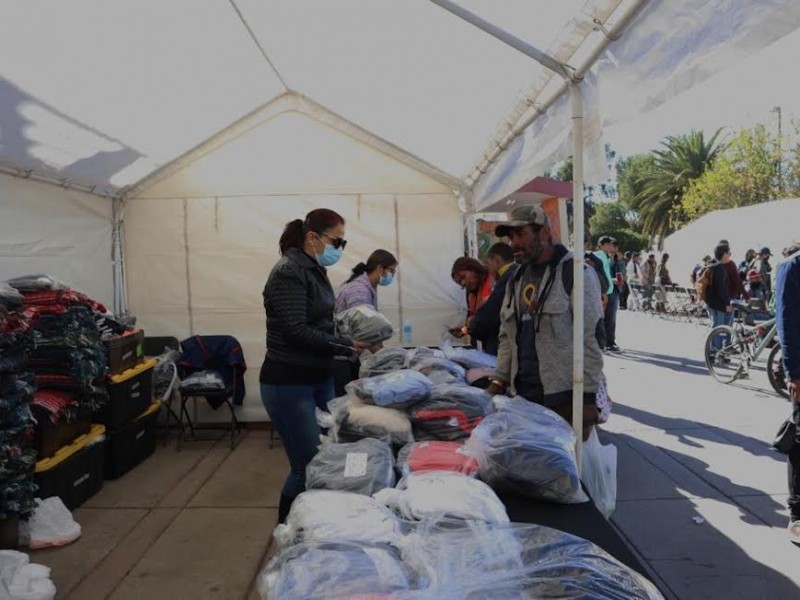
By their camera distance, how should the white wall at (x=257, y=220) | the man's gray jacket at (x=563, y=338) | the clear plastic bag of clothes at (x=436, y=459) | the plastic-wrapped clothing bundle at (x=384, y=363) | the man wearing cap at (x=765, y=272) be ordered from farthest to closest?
the man wearing cap at (x=765, y=272)
the white wall at (x=257, y=220)
the plastic-wrapped clothing bundle at (x=384, y=363)
the man's gray jacket at (x=563, y=338)
the clear plastic bag of clothes at (x=436, y=459)

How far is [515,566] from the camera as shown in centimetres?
105

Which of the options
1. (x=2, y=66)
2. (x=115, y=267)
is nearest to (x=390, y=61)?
(x=2, y=66)

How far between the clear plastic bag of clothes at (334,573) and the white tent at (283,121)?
126cm

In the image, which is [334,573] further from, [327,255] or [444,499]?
[327,255]

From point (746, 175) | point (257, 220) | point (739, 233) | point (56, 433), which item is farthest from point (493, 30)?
point (746, 175)

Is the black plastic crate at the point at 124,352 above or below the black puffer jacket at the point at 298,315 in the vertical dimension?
below

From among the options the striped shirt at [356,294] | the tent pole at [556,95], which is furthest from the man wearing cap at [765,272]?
the striped shirt at [356,294]

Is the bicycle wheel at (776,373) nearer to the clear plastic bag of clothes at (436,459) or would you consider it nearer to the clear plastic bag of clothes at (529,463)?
the clear plastic bag of clothes at (529,463)

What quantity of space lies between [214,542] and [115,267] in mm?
3032

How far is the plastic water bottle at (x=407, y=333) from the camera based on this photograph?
570cm

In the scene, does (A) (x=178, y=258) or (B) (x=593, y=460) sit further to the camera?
(A) (x=178, y=258)

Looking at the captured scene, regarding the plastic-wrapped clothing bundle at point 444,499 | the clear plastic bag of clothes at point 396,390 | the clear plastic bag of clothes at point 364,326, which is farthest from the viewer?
the clear plastic bag of clothes at point 364,326

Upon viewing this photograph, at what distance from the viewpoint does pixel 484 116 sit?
3.55 metres

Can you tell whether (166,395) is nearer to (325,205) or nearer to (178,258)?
(178,258)
